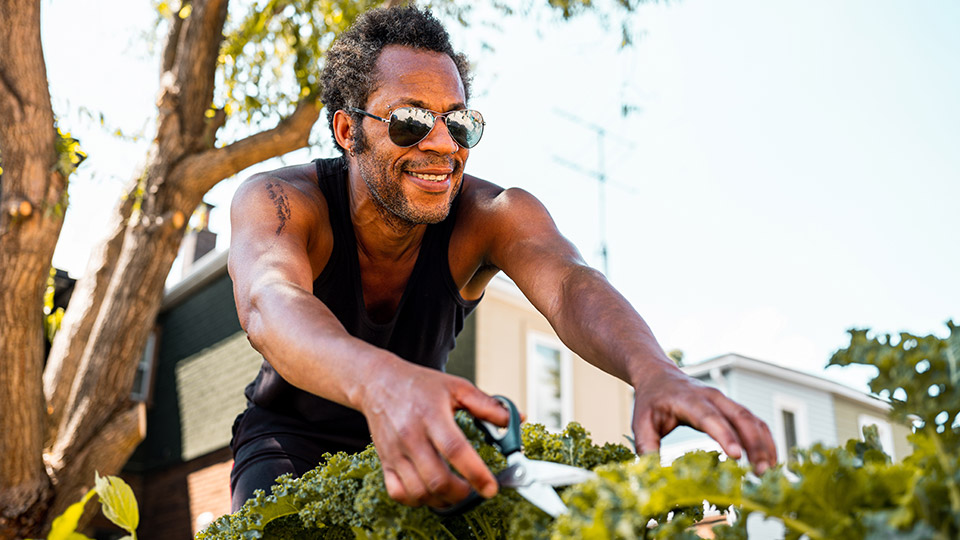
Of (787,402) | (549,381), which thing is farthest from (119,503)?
(787,402)

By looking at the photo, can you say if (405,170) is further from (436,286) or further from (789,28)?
(789,28)

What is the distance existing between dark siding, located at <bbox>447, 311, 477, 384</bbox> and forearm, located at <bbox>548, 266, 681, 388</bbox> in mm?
11141

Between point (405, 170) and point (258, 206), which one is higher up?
point (405, 170)

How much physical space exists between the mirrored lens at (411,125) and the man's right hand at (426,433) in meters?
1.10

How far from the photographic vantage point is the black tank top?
2.54 metres

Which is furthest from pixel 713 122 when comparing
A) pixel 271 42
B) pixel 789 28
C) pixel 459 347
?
pixel 271 42

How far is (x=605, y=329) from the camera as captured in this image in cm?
185

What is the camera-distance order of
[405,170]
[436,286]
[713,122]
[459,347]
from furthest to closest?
[713,122]
[459,347]
[436,286]
[405,170]

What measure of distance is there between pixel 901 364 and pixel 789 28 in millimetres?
26177

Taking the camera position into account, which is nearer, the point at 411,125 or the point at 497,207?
the point at 411,125

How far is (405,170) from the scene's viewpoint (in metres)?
2.37

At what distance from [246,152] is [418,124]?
5.66m

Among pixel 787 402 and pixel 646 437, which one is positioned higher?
pixel 787 402

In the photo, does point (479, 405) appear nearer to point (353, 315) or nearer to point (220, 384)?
point (353, 315)
